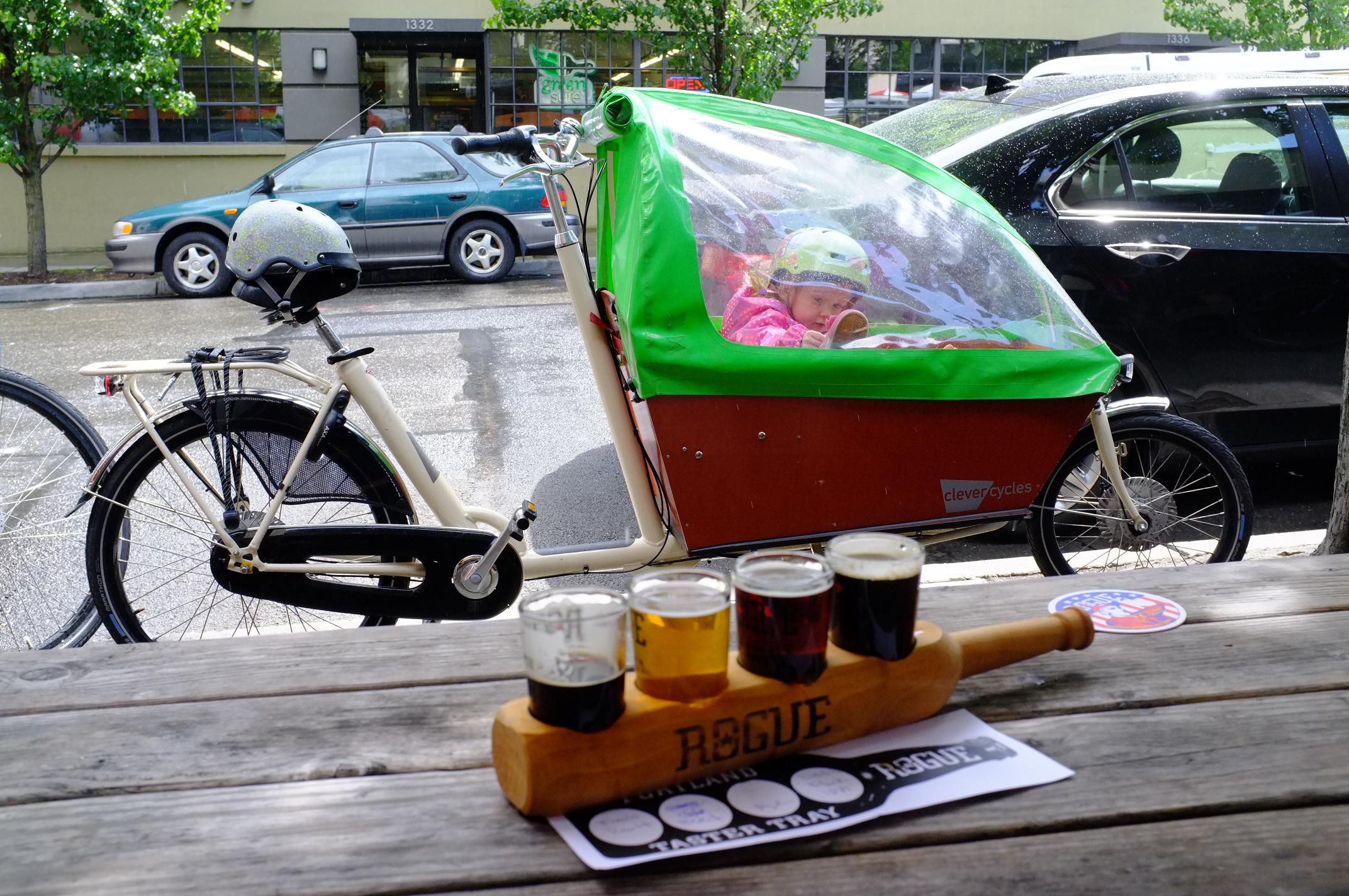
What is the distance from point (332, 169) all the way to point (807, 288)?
31.6 ft

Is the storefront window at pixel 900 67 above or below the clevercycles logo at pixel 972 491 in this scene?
above

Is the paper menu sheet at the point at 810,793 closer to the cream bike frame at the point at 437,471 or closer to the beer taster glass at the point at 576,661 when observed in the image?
the beer taster glass at the point at 576,661

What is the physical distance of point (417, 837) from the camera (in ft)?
3.71

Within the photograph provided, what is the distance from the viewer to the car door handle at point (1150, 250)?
14.2ft

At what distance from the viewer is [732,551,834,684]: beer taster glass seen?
47.4 inches

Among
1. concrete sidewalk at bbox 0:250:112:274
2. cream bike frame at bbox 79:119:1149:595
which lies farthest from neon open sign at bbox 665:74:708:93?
cream bike frame at bbox 79:119:1149:595

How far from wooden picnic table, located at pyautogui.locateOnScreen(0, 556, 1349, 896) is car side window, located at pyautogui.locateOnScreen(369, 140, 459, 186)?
10.6 metres

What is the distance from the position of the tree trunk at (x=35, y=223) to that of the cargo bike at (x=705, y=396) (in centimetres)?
1137

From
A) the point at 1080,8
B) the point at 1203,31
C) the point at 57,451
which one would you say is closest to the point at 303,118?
the point at 1080,8

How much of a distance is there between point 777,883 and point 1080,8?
20181 millimetres

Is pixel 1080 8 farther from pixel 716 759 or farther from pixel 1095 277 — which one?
pixel 716 759

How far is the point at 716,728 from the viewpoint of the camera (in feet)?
3.91

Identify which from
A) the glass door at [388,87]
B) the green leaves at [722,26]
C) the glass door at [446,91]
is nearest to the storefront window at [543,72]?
the glass door at [446,91]

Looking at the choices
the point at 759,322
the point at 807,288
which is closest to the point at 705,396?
the point at 759,322
